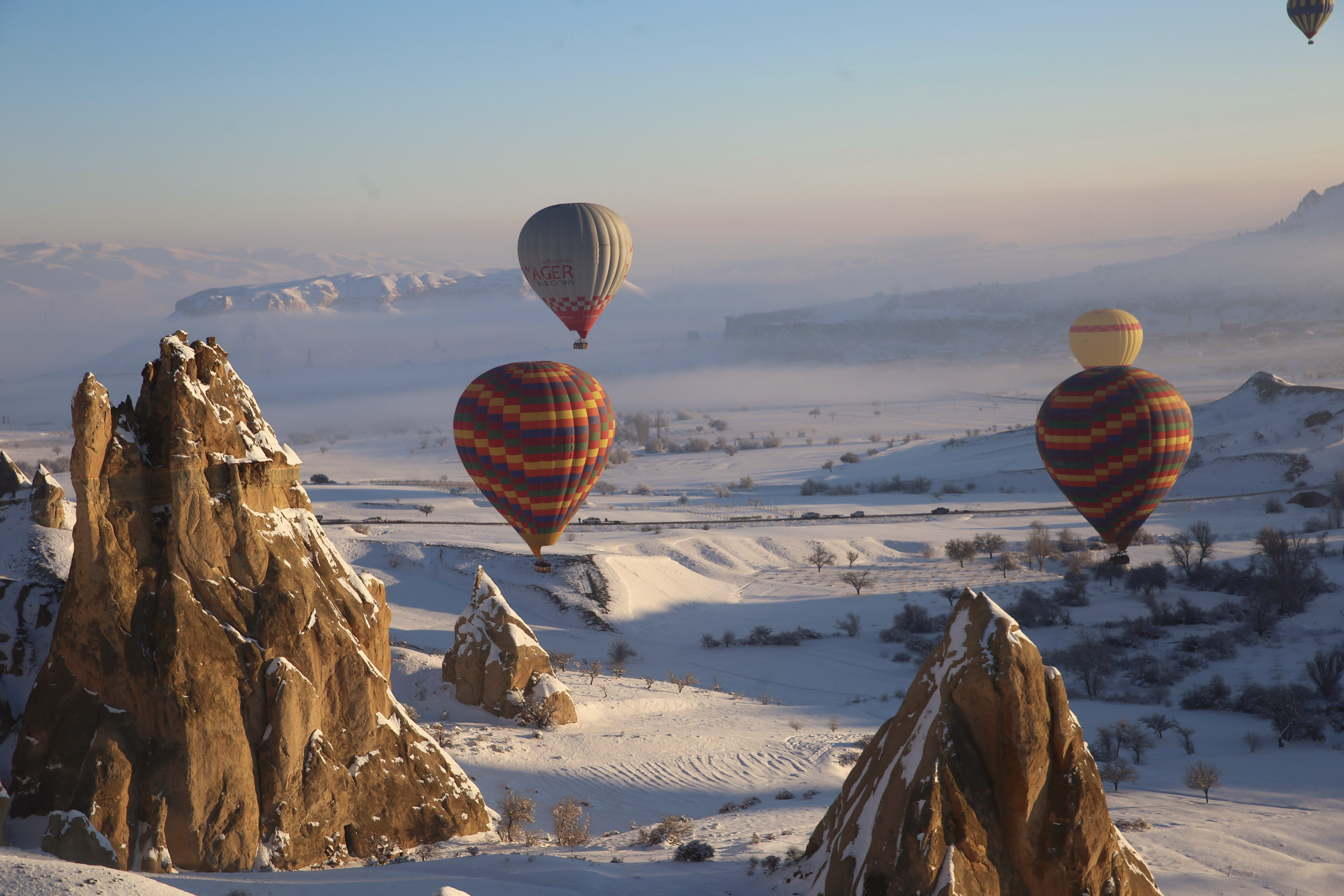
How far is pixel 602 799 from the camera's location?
21.7m

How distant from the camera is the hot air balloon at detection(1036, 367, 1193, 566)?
27312 mm

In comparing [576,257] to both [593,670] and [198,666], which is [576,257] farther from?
[198,666]

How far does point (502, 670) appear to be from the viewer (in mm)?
26062

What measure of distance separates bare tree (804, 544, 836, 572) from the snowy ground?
25.7 inches

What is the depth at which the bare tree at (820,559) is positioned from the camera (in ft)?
172

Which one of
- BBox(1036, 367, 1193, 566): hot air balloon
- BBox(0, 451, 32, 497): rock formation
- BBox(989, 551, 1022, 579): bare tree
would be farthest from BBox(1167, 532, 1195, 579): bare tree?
BBox(0, 451, 32, 497): rock formation

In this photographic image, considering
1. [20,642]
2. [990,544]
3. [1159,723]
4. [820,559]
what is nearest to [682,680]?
[1159,723]

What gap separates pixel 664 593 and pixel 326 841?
3195cm

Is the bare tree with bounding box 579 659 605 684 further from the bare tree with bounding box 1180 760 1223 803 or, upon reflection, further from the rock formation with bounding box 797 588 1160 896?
the rock formation with bounding box 797 588 1160 896

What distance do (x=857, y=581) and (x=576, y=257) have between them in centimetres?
2136

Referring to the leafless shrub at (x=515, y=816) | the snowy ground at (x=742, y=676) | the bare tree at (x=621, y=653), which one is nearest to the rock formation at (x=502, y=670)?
the snowy ground at (x=742, y=676)

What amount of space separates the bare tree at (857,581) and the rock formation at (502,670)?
22.4m

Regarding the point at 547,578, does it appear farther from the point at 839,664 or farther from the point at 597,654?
the point at 839,664

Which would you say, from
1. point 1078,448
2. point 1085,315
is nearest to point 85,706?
point 1078,448
